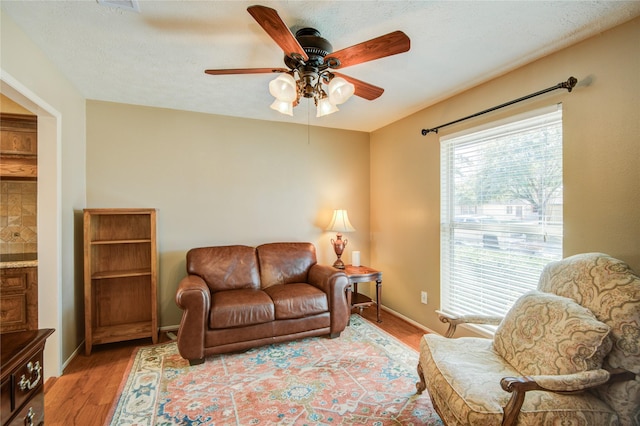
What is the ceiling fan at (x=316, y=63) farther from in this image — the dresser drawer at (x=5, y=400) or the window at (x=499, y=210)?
the dresser drawer at (x=5, y=400)

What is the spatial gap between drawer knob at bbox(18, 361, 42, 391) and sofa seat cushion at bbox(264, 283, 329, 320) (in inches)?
68.8

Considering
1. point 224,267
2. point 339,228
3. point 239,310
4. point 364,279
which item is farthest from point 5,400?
point 339,228

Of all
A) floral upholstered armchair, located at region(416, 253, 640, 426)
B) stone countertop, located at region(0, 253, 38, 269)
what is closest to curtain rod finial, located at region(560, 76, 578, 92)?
floral upholstered armchair, located at region(416, 253, 640, 426)

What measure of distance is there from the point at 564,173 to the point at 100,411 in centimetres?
352

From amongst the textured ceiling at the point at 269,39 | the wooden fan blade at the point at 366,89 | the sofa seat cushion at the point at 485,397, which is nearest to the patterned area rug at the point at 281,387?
the sofa seat cushion at the point at 485,397

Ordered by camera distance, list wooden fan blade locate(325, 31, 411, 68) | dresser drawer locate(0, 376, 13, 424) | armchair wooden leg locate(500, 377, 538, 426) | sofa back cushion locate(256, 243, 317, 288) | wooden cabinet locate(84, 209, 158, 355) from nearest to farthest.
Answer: dresser drawer locate(0, 376, 13, 424) < armchair wooden leg locate(500, 377, 538, 426) < wooden fan blade locate(325, 31, 411, 68) < wooden cabinet locate(84, 209, 158, 355) < sofa back cushion locate(256, 243, 317, 288)

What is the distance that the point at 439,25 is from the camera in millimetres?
1823

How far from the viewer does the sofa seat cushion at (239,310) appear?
100.0 inches

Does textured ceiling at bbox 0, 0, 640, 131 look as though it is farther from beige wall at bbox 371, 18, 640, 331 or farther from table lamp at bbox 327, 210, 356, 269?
table lamp at bbox 327, 210, 356, 269

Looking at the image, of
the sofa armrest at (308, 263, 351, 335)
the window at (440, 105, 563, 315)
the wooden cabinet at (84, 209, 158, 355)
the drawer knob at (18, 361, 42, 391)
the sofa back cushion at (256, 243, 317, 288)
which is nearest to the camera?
the drawer knob at (18, 361, 42, 391)

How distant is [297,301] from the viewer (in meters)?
2.83

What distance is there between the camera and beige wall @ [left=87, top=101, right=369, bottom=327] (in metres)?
3.14

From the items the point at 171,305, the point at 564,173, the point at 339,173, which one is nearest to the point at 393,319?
the point at 339,173

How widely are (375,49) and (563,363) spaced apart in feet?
5.99
